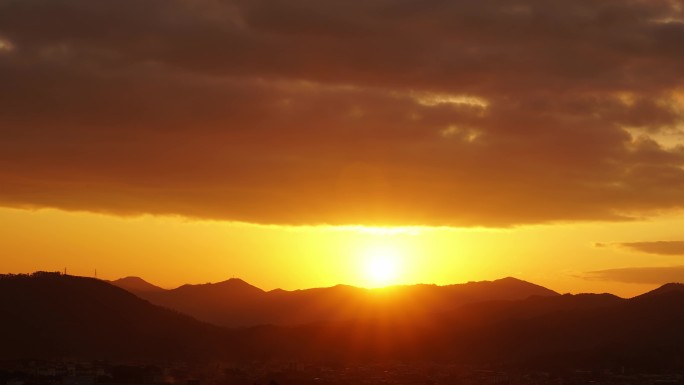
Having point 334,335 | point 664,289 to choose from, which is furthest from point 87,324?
point 664,289

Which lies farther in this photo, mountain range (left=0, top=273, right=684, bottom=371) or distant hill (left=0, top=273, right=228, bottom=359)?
mountain range (left=0, top=273, right=684, bottom=371)

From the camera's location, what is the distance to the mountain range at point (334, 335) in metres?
138

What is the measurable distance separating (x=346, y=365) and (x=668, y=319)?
1947 inches

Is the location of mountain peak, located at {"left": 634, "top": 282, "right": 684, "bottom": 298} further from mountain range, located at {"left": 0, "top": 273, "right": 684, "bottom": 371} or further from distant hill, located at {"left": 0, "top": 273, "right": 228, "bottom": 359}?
distant hill, located at {"left": 0, "top": 273, "right": 228, "bottom": 359}

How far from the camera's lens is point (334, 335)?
17400 centimetres

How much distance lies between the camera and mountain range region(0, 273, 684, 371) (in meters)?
138

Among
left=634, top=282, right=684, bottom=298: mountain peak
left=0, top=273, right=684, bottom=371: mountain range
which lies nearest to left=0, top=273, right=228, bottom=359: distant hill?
left=0, top=273, right=684, bottom=371: mountain range

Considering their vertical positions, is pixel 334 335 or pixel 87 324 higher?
pixel 87 324

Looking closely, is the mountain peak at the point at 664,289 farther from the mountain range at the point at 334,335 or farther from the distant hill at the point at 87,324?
the distant hill at the point at 87,324

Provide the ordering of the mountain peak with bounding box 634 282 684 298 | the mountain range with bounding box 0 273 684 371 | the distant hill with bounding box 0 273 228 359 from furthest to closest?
the mountain peak with bounding box 634 282 684 298, the mountain range with bounding box 0 273 684 371, the distant hill with bounding box 0 273 228 359

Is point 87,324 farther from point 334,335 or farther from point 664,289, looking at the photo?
point 664,289

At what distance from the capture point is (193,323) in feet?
547

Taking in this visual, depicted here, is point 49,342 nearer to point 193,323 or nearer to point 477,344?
point 193,323

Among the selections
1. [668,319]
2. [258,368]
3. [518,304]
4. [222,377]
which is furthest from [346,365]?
[518,304]
